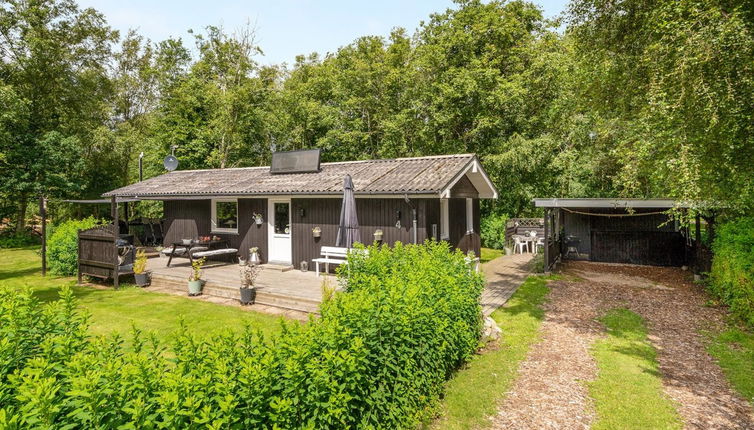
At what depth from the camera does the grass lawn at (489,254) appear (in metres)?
17.9

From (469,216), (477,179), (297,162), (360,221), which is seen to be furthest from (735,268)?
(297,162)

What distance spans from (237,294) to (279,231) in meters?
3.97

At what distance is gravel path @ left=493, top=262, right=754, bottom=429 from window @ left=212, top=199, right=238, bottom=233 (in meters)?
11.6

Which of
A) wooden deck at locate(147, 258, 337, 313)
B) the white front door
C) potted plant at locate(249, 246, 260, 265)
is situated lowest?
wooden deck at locate(147, 258, 337, 313)

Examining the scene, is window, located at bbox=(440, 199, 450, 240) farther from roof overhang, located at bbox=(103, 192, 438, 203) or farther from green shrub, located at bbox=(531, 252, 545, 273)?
green shrub, located at bbox=(531, 252, 545, 273)

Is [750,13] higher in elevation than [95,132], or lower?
lower

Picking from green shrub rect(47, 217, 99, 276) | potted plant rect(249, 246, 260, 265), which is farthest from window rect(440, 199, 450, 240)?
green shrub rect(47, 217, 99, 276)

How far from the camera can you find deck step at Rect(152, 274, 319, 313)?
29.2ft

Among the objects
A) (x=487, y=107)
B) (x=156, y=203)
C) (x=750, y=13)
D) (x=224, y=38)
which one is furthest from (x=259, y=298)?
(x=224, y=38)

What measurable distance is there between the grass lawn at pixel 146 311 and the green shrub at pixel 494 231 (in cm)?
1585

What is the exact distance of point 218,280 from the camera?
11.1 metres

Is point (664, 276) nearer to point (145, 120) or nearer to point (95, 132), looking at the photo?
point (95, 132)

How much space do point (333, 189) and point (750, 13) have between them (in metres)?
10.1

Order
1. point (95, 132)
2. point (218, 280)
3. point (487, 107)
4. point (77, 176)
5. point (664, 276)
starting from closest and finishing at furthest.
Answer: point (218, 280)
point (664, 276)
point (487, 107)
point (77, 176)
point (95, 132)
